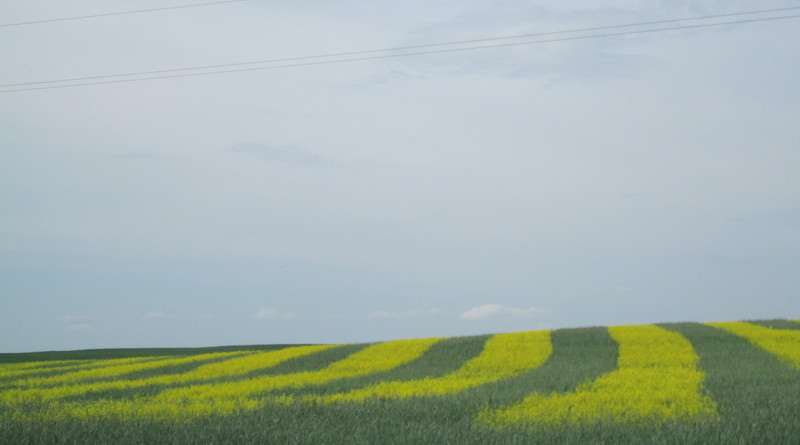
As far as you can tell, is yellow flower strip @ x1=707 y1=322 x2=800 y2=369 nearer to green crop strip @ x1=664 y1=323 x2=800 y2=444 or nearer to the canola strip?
green crop strip @ x1=664 y1=323 x2=800 y2=444

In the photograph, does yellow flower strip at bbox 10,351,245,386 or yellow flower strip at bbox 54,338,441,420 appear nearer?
yellow flower strip at bbox 54,338,441,420

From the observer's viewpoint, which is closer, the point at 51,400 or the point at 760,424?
the point at 760,424

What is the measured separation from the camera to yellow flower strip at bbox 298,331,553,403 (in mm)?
12328

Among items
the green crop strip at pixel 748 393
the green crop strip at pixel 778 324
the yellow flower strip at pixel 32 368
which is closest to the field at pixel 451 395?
the green crop strip at pixel 748 393

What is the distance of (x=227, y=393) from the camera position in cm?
1380

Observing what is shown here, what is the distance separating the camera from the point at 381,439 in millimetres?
7863

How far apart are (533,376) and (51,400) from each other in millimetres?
9585

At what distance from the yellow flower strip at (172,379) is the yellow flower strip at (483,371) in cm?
583

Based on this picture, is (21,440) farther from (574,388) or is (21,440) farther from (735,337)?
(735,337)

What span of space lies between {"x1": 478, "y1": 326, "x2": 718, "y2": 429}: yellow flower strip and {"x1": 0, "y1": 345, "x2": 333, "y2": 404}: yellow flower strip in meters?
9.21

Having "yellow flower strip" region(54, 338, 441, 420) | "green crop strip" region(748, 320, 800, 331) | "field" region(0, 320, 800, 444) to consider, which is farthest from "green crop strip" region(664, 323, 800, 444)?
"yellow flower strip" region(54, 338, 441, 420)

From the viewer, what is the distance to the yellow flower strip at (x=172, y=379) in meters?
15.1

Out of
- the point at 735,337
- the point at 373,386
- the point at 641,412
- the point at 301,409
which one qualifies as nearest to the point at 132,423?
the point at 301,409

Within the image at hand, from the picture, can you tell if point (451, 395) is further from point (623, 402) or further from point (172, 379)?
point (172, 379)
